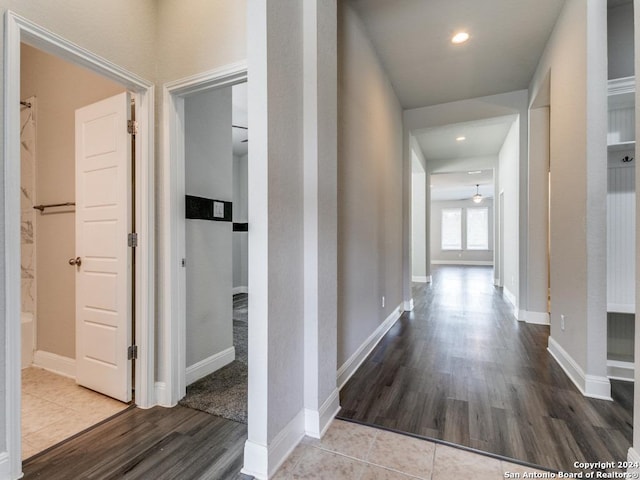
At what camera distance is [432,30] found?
288 cm

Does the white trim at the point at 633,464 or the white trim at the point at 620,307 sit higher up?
the white trim at the point at 620,307

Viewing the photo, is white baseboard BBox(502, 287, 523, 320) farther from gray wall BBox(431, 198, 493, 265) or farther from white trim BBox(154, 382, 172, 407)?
gray wall BBox(431, 198, 493, 265)

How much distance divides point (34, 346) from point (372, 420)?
3025 mm

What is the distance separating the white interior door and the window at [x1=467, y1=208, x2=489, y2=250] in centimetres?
1306

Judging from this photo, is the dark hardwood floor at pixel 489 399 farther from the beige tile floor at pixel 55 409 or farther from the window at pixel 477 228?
the window at pixel 477 228

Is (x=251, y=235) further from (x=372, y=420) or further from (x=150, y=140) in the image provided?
(x=372, y=420)

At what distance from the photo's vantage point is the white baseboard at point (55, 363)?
254 centimetres

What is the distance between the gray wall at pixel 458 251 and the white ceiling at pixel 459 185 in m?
0.33

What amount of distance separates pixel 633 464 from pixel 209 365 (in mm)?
2625

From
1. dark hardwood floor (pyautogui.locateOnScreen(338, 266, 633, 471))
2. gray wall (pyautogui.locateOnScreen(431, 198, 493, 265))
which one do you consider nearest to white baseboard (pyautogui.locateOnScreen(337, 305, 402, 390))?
dark hardwood floor (pyautogui.locateOnScreen(338, 266, 633, 471))

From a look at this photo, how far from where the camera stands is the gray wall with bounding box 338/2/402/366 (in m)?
2.39

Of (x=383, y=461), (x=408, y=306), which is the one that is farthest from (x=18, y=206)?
(x=408, y=306)

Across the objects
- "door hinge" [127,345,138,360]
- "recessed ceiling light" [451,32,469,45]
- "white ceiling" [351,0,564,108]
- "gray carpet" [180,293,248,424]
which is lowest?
"gray carpet" [180,293,248,424]

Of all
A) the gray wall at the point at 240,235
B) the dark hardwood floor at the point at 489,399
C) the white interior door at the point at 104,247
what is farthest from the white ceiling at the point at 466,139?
the white interior door at the point at 104,247
